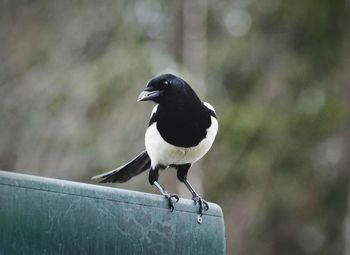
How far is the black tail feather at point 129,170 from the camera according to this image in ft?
19.6


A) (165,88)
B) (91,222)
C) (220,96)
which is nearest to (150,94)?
(165,88)

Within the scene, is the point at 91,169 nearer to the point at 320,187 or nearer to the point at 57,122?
the point at 57,122

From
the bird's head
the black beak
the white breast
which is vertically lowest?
the white breast

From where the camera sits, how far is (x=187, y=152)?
5.81 meters

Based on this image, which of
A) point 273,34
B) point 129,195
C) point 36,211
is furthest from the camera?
point 273,34

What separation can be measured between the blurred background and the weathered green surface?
8115 millimetres

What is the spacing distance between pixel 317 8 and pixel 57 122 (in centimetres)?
437

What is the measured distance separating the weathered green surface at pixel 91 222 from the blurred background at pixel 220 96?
8115mm

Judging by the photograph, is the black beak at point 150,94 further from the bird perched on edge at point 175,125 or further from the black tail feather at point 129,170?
the black tail feather at point 129,170

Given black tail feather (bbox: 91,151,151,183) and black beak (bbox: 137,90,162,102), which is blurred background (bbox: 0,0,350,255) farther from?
black beak (bbox: 137,90,162,102)

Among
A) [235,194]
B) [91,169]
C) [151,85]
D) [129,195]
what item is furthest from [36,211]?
[235,194]

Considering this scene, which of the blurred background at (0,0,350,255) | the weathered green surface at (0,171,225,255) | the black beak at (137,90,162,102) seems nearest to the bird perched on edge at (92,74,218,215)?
the black beak at (137,90,162,102)

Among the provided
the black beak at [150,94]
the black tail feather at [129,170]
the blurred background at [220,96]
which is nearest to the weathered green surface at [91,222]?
the black beak at [150,94]

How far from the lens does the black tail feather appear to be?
5.96m
